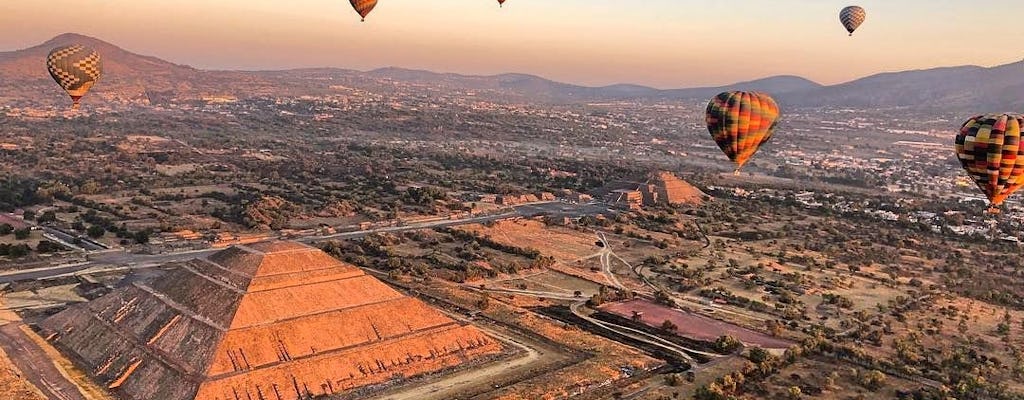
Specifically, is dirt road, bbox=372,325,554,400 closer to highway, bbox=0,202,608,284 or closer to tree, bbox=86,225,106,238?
highway, bbox=0,202,608,284

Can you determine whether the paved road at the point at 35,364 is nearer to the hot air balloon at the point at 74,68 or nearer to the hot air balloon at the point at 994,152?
the hot air balloon at the point at 74,68

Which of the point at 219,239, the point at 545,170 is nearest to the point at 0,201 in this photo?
the point at 219,239

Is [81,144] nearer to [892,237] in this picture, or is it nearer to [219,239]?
[219,239]

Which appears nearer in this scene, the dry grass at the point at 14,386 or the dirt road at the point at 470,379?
the dry grass at the point at 14,386

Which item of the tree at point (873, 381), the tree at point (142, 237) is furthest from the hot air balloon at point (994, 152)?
the tree at point (142, 237)

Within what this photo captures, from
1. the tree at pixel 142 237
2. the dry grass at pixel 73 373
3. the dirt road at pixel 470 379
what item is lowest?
the dirt road at pixel 470 379

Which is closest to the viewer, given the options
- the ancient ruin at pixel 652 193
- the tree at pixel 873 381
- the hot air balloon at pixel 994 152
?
the hot air balloon at pixel 994 152

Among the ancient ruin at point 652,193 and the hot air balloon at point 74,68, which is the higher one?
the hot air balloon at point 74,68
